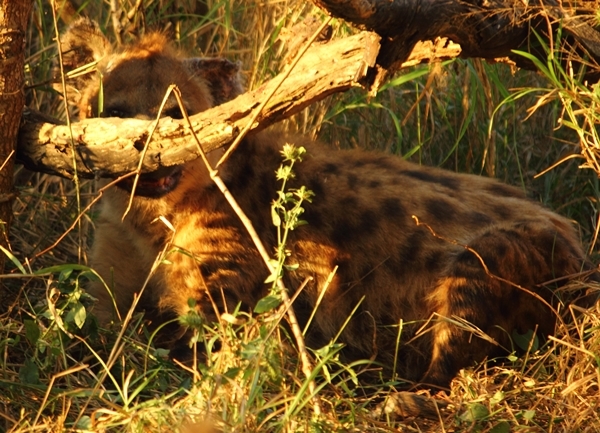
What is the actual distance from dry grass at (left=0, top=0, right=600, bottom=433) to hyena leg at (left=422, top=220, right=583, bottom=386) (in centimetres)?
13

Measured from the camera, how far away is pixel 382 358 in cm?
476

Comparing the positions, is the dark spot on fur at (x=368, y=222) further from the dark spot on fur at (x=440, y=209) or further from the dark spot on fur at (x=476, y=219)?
the dark spot on fur at (x=476, y=219)

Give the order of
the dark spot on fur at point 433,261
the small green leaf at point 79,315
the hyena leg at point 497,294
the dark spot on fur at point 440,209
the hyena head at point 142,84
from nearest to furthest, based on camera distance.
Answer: the small green leaf at point 79,315, the hyena leg at point 497,294, the hyena head at point 142,84, the dark spot on fur at point 433,261, the dark spot on fur at point 440,209

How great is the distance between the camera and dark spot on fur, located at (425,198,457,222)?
4805mm

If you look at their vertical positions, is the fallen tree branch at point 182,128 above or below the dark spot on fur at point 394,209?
above

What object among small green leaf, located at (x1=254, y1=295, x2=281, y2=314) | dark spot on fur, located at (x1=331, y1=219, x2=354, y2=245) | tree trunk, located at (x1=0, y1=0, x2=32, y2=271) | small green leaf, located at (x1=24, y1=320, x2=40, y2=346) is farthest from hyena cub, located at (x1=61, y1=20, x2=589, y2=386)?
small green leaf, located at (x1=254, y1=295, x2=281, y2=314)

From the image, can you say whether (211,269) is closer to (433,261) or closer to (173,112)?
(173,112)

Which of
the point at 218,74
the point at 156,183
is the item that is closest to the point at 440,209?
the point at 218,74

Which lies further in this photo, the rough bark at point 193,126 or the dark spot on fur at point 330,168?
the dark spot on fur at point 330,168

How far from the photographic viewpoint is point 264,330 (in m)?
3.20

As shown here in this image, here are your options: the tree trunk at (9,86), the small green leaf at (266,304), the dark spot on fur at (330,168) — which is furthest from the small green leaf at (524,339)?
the tree trunk at (9,86)

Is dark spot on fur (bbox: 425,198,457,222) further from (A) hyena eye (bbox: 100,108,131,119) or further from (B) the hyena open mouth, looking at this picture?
(A) hyena eye (bbox: 100,108,131,119)

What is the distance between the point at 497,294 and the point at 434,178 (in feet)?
3.06

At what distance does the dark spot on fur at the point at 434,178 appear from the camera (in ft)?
16.4
